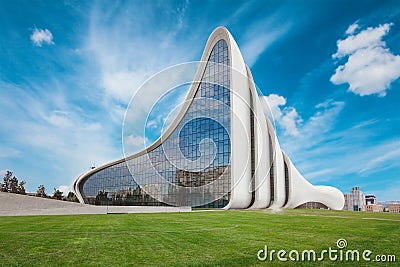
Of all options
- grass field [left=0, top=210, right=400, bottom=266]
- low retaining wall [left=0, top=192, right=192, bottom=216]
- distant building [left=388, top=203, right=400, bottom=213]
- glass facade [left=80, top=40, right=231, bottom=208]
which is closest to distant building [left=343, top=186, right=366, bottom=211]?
distant building [left=388, top=203, right=400, bottom=213]

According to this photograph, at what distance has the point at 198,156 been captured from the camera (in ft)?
96.4

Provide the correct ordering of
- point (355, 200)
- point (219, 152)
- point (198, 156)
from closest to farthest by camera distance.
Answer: point (219, 152), point (198, 156), point (355, 200)

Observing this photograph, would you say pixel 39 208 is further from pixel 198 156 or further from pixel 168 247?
pixel 168 247

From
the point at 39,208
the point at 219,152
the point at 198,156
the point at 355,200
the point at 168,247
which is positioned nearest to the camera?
the point at 168,247

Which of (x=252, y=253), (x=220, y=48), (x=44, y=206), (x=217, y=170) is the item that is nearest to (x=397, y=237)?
(x=252, y=253)

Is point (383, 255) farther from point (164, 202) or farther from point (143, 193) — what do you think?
point (143, 193)

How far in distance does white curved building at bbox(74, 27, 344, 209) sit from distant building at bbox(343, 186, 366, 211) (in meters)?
17.2

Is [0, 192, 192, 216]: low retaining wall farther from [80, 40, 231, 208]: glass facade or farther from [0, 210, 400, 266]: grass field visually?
[0, 210, 400, 266]: grass field

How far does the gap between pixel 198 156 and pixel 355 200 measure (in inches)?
1306

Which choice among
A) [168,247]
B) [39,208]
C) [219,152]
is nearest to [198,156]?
[219,152]

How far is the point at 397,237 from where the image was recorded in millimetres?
8336

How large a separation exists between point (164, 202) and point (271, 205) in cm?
1141

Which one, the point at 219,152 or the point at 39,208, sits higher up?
the point at 219,152

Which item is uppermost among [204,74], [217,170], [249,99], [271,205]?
[204,74]
